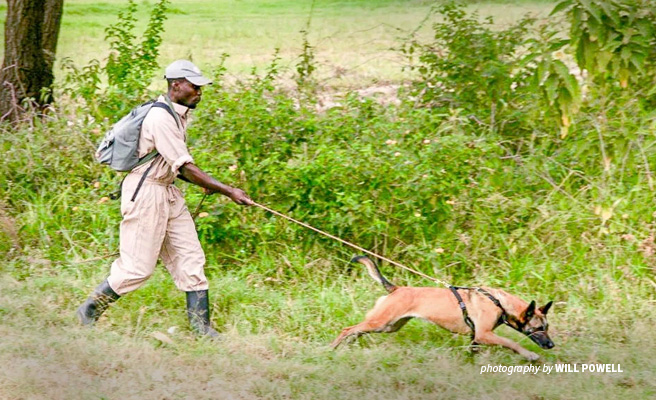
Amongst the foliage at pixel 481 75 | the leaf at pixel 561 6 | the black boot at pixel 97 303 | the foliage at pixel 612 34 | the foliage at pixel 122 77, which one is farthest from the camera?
the foliage at pixel 481 75

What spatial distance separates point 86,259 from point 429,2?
6.37 metres

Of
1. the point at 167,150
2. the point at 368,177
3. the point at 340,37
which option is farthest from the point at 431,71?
the point at 167,150

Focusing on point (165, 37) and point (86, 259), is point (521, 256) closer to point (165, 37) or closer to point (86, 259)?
point (86, 259)

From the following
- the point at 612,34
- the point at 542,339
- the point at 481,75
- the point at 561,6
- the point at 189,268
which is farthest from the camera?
the point at 481,75

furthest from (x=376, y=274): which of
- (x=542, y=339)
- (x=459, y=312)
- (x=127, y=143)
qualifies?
(x=127, y=143)

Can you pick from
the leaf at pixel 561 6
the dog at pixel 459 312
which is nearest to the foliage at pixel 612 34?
the leaf at pixel 561 6

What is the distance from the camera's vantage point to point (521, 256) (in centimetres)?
Answer: 734

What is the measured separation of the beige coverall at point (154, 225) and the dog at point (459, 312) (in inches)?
51.1

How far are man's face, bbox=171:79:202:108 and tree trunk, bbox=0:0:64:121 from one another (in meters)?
3.78

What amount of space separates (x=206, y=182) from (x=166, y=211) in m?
0.40

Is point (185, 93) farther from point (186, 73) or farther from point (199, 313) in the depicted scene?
point (199, 313)

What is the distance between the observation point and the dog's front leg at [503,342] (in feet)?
18.4

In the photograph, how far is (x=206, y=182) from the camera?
5.88 meters

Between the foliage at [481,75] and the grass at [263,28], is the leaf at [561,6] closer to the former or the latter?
the foliage at [481,75]
